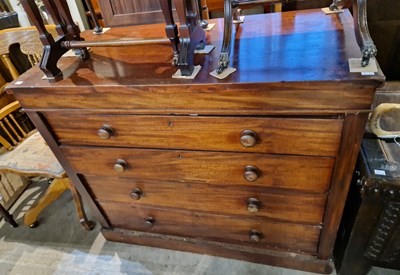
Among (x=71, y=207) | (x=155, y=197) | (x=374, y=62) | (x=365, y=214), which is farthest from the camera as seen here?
(x=71, y=207)

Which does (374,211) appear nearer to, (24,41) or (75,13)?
(24,41)

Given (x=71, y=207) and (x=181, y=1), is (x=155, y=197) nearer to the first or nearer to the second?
(x=181, y=1)

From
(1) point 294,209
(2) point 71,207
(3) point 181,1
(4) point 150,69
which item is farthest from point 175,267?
(3) point 181,1

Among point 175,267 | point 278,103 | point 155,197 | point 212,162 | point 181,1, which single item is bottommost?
point 175,267

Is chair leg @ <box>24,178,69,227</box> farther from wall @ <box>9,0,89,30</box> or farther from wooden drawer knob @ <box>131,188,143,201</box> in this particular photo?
wall @ <box>9,0,89,30</box>

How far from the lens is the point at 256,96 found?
759 mm

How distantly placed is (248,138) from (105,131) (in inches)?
19.0

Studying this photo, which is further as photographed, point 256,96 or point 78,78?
point 78,78

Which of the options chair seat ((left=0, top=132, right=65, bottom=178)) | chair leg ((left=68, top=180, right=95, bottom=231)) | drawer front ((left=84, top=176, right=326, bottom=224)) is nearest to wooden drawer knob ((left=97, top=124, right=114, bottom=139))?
drawer front ((left=84, top=176, right=326, bottom=224))

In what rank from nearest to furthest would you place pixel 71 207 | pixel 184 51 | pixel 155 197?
pixel 184 51 → pixel 155 197 → pixel 71 207

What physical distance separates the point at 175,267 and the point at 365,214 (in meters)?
0.90

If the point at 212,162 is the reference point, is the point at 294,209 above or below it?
below

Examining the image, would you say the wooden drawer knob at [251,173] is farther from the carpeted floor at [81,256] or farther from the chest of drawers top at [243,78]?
the carpeted floor at [81,256]

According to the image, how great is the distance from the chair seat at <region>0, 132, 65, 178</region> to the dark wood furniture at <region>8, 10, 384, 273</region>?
0.23 meters
